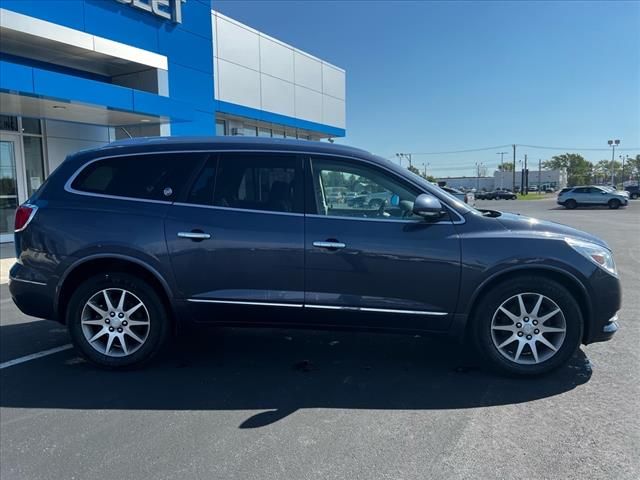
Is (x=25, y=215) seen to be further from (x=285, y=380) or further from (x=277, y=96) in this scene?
(x=277, y=96)

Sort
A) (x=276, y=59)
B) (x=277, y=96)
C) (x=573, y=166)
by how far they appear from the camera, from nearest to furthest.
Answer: (x=276, y=59) → (x=277, y=96) → (x=573, y=166)

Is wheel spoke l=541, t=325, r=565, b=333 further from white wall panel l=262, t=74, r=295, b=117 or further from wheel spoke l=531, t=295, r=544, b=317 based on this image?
white wall panel l=262, t=74, r=295, b=117

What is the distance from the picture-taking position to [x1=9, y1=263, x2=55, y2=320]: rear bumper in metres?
4.18

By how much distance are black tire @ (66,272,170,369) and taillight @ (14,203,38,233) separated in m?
0.75

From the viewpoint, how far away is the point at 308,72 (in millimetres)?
23766

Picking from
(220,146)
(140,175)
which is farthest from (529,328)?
(140,175)

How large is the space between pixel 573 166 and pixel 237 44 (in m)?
132

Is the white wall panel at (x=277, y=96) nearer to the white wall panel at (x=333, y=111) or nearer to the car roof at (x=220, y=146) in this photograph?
the white wall panel at (x=333, y=111)

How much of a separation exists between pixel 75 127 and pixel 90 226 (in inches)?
479

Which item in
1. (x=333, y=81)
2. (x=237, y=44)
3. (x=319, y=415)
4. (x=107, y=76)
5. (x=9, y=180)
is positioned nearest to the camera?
(x=319, y=415)

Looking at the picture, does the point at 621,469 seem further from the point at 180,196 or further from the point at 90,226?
the point at 90,226

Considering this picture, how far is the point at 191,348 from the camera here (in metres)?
4.80

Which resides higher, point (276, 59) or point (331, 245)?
point (276, 59)

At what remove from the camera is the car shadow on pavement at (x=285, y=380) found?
3.59 meters
